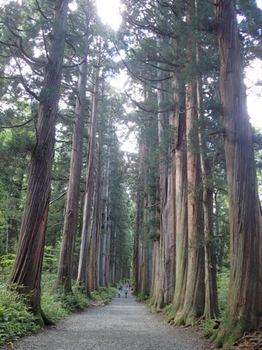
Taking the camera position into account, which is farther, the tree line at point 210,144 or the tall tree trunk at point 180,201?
the tall tree trunk at point 180,201

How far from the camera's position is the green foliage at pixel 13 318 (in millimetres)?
6348

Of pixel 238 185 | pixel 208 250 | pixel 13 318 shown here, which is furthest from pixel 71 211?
pixel 238 185

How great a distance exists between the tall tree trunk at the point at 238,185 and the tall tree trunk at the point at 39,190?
4.04m

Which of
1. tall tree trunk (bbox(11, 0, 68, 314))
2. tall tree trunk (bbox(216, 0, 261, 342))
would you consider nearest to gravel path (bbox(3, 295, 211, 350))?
tall tree trunk (bbox(216, 0, 261, 342))

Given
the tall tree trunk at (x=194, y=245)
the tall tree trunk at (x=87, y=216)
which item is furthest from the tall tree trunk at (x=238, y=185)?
the tall tree trunk at (x=87, y=216)

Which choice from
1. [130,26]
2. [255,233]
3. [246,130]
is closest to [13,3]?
[130,26]

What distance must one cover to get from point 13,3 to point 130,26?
3081 mm

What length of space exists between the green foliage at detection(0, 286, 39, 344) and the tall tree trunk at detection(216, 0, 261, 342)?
350 centimetres

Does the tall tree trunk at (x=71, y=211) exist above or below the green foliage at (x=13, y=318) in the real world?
above

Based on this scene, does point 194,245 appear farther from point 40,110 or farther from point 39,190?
point 40,110

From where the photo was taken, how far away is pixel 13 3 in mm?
9711

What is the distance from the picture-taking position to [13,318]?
692cm

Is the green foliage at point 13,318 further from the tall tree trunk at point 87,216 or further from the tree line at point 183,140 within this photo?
the tall tree trunk at point 87,216

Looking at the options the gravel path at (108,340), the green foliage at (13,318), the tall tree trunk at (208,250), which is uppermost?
the tall tree trunk at (208,250)
